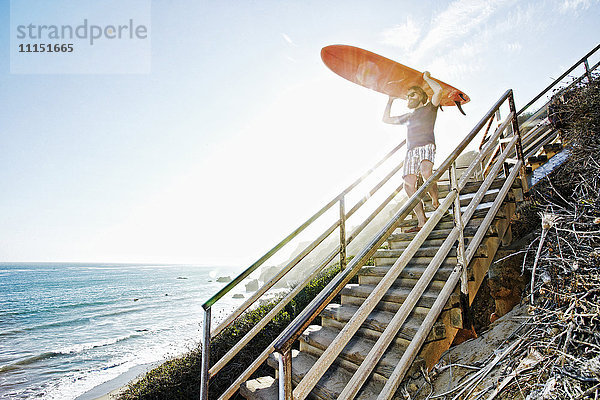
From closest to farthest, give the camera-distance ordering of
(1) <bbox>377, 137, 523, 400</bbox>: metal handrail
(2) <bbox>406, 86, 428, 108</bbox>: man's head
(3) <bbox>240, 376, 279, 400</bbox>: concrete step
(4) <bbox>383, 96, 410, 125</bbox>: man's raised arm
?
1. (1) <bbox>377, 137, 523, 400</bbox>: metal handrail
2. (3) <bbox>240, 376, 279, 400</bbox>: concrete step
3. (2) <bbox>406, 86, 428, 108</bbox>: man's head
4. (4) <bbox>383, 96, 410, 125</bbox>: man's raised arm

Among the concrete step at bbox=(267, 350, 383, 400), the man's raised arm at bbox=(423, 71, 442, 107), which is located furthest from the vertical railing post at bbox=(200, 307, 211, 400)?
the man's raised arm at bbox=(423, 71, 442, 107)

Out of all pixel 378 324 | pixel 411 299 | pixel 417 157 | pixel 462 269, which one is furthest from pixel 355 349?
pixel 417 157

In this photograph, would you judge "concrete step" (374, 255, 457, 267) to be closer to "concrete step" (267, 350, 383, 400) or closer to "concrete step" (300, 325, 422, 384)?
"concrete step" (300, 325, 422, 384)

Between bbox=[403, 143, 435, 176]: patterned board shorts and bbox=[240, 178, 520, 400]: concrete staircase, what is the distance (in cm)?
75

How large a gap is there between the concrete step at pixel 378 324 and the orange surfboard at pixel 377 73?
9.81 feet

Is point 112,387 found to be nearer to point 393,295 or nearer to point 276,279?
point 276,279


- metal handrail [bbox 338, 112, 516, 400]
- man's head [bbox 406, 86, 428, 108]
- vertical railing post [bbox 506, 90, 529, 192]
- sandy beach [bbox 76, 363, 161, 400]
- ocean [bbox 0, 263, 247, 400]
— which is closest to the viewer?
metal handrail [bbox 338, 112, 516, 400]

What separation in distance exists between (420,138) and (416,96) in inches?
23.1

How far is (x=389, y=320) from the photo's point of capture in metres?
2.50

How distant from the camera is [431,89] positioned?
3.78 m

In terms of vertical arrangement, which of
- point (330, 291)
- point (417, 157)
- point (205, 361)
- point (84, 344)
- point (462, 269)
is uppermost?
point (417, 157)

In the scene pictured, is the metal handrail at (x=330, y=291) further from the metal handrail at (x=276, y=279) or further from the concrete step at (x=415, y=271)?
the metal handrail at (x=276, y=279)

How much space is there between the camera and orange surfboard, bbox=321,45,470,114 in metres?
3.99

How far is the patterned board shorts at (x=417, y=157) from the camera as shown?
3.61 m
